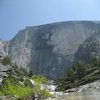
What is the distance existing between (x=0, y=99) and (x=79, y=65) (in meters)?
64.4

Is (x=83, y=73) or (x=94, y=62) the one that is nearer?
(x=83, y=73)

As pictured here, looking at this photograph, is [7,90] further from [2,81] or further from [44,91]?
[2,81]

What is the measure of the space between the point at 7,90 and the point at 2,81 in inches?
1047

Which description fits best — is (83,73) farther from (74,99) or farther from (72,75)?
(74,99)

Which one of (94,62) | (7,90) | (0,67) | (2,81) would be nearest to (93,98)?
(7,90)

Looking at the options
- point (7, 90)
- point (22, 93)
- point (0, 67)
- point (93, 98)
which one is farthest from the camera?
point (0, 67)

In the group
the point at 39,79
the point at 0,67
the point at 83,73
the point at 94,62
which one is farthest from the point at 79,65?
the point at 39,79

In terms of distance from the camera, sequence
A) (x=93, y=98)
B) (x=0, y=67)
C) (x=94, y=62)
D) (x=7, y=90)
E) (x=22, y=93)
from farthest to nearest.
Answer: (x=94, y=62) → (x=0, y=67) → (x=7, y=90) → (x=22, y=93) → (x=93, y=98)

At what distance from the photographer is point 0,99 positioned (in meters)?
68.5

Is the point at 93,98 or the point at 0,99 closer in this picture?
the point at 93,98

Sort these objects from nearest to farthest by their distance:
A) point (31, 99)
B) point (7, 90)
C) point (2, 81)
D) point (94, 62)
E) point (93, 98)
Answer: point (93, 98) < point (31, 99) < point (7, 90) < point (2, 81) < point (94, 62)

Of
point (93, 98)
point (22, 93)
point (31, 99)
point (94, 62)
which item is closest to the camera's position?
point (93, 98)

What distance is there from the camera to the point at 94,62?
456 ft

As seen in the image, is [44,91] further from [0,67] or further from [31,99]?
[0,67]
